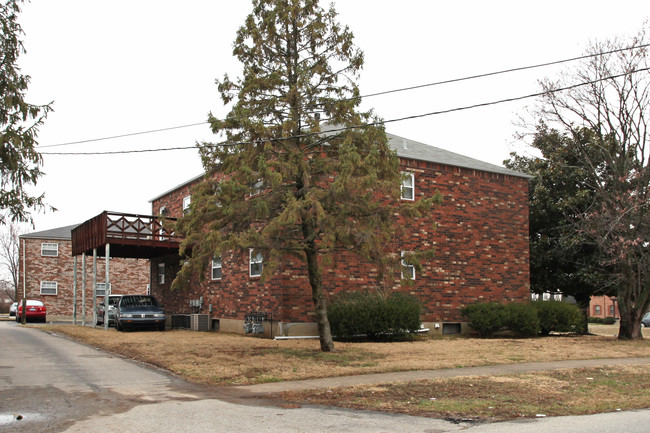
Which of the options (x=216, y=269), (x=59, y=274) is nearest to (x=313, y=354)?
(x=216, y=269)

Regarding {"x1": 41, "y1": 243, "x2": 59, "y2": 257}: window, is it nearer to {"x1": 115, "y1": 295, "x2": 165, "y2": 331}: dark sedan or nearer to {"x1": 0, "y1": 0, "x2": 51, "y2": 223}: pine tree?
{"x1": 115, "y1": 295, "x2": 165, "y2": 331}: dark sedan

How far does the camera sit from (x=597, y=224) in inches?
833

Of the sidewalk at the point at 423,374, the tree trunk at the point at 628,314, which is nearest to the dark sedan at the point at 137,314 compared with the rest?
the sidewalk at the point at 423,374

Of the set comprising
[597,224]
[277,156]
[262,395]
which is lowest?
[262,395]

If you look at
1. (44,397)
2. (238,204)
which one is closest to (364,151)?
(238,204)

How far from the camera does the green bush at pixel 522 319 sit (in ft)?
72.3

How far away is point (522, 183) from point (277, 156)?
1419 centimetres

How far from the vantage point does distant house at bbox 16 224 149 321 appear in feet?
147

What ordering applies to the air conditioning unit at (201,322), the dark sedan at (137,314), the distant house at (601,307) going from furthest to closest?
the distant house at (601,307) < the air conditioning unit at (201,322) < the dark sedan at (137,314)

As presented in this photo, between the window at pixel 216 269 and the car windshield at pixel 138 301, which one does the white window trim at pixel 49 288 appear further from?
the window at pixel 216 269

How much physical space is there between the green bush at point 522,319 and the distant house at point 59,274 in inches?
1249

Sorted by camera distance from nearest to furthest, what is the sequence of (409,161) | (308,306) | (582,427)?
(582,427)
(308,306)
(409,161)

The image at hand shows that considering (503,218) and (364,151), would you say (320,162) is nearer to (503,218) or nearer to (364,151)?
(364,151)

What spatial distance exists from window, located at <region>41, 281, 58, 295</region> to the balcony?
61.2 feet
